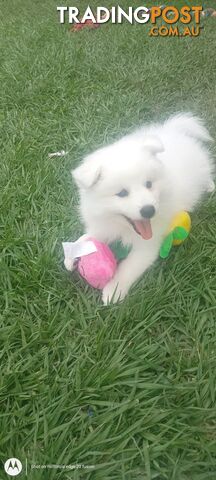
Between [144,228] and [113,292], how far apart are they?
26 cm

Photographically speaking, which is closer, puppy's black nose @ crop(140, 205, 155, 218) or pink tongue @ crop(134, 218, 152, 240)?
puppy's black nose @ crop(140, 205, 155, 218)

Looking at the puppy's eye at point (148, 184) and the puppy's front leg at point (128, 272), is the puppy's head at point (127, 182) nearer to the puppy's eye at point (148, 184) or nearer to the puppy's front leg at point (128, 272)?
the puppy's eye at point (148, 184)

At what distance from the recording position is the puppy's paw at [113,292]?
1.78 meters

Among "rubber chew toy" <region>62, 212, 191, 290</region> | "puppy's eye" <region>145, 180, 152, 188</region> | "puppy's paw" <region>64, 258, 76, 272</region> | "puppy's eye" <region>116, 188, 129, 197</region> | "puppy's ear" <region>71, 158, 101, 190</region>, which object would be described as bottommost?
"puppy's paw" <region>64, 258, 76, 272</region>

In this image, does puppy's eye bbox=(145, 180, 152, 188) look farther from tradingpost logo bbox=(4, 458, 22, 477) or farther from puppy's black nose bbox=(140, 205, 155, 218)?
tradingpost logo bbox=(4, 458, 22, 477)

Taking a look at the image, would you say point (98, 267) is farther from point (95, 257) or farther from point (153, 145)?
point (153, 145)

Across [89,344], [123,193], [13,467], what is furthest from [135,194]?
[13,467]

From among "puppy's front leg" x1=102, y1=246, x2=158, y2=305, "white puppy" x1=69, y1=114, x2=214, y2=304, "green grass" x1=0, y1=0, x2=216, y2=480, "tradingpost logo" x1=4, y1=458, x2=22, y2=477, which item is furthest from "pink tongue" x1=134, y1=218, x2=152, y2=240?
"tradingpost logo" x1=4, y1=458, x2=22, y2=477

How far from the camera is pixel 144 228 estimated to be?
176 cm

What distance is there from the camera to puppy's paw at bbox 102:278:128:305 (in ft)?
5.84

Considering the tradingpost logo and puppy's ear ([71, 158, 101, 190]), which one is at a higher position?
puppy's ear ([71, 158, 101, 190])

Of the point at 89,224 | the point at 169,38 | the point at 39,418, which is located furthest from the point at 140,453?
the point at 169,38

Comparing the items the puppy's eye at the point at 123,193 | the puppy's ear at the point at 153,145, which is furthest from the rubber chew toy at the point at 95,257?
the puppy's ear at the point at 153,145

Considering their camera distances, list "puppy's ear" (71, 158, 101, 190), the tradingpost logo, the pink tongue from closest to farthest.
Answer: the tradingpost logo < "puppy's ear" (71, 158, 101, 190) < the pink tongue
